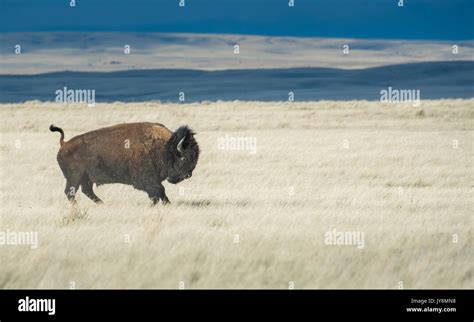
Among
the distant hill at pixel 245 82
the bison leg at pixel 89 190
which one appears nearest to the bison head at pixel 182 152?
the bison leg at pixel 89 190

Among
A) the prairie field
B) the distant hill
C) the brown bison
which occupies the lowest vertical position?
the prairie field

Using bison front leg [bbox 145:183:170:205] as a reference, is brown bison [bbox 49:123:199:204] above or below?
above

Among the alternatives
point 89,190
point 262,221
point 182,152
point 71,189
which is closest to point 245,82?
point 89,190

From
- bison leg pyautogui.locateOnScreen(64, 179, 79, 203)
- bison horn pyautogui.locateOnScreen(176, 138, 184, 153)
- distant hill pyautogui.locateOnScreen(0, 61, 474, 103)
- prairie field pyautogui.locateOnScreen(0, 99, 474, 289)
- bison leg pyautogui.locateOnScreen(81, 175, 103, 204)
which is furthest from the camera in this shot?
distant hill pyautogui.locateOnScreen(0, 61, 474, 103)

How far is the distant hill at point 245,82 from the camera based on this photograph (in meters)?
91.8

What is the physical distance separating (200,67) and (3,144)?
409 ft

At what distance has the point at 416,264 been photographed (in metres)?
9.73

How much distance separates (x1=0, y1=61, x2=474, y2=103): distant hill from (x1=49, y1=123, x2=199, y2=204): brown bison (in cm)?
6939

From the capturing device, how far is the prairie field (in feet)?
30.5

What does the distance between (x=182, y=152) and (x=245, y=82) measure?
9917 centimetres

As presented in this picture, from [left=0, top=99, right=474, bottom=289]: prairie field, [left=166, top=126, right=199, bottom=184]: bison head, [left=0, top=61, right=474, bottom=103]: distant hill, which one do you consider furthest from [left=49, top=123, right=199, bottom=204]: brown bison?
[left=0, top=61, right=474, bottom=103]: distant hill

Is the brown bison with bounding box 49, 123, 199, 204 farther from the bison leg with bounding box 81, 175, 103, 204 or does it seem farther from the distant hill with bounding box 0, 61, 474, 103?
the distant hill with bounding box 0, 61, 474, 103

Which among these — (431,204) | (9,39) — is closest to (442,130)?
(431,204)
